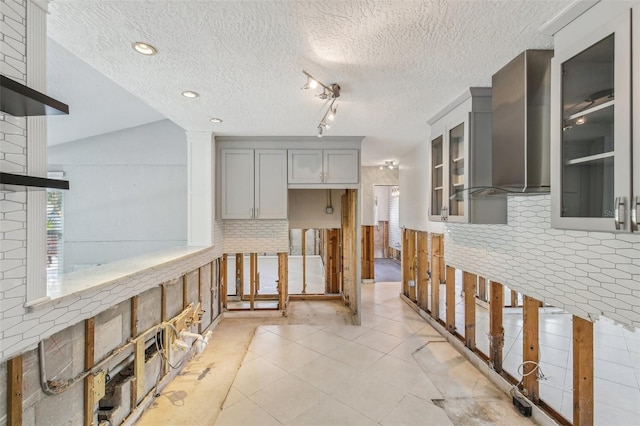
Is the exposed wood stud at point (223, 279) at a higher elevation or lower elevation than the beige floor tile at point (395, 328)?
higher

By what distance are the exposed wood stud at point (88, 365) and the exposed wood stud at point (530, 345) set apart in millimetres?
3272

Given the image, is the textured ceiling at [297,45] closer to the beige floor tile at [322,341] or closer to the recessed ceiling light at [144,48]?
the recessed ceiling light at [144,48]

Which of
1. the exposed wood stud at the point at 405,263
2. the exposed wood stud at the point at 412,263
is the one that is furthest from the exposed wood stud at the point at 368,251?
the exposed wood stud at the point at 412,263

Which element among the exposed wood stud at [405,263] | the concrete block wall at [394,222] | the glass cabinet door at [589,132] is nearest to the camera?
the glass cabinet door at [589,132]

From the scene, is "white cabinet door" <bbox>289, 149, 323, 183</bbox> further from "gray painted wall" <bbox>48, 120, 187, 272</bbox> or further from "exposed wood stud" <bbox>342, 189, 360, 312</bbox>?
"gray painted wall" <bbox>48, 120, 187, 272</bbox>

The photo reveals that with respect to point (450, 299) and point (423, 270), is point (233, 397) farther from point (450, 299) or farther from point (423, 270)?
point (423, 270)

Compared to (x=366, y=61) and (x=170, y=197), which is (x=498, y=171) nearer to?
(x=366, y=61)

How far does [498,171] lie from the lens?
2.08 metres

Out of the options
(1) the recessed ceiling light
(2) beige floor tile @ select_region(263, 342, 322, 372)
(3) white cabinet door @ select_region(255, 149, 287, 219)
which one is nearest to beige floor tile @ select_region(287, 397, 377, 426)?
(2) beige floor tile @ select_region(263, 342, 322, 372)

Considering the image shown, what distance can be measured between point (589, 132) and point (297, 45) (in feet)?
5.60

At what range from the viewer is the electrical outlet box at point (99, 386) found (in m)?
1.88

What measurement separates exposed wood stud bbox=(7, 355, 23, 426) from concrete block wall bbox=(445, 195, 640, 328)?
10.5 feet

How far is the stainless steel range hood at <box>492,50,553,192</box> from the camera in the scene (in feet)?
5.89

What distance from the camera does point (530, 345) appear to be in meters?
2.40
